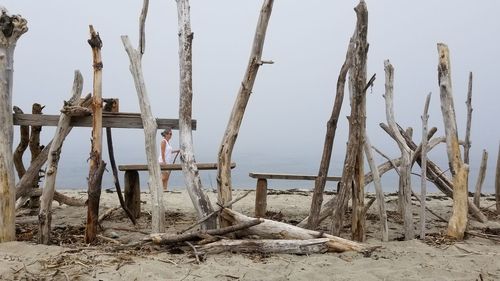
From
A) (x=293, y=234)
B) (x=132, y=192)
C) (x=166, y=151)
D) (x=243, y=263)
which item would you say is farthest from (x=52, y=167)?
(x=166, y=151)

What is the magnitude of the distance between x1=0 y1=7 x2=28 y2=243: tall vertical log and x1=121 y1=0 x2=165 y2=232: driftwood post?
1246 mm

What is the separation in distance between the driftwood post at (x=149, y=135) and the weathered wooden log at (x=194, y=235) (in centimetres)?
54

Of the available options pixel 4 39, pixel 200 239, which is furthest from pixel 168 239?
pixel 4 39

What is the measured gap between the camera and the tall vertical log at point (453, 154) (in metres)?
6.09

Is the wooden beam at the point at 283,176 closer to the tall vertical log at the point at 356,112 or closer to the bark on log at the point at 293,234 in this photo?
the tall vertical log at the point at 356,112

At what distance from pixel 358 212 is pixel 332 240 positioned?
0.69 meters

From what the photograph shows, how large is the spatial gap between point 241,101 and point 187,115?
0.67 metres

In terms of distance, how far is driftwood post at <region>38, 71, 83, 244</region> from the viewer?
5.58 m

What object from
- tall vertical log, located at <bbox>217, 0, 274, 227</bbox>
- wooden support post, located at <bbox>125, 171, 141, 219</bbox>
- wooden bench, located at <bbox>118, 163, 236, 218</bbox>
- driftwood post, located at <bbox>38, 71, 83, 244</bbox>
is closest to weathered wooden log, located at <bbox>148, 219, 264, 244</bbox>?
tall vertical log, located at <bbox>217, 0, 274, 227</bbox>

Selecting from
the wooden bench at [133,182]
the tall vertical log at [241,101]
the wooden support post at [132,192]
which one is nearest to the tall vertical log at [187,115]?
the tall vertical log at [241,101]

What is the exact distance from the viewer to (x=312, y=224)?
598cm

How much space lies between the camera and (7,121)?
5.68 meters

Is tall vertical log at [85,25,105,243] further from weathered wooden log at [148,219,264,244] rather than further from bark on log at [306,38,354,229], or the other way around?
bark on log at [306,38,354,229]

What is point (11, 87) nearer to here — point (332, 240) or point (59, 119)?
point (59, 119)
